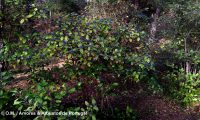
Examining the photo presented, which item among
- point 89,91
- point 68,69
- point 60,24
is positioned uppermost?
point 60,24

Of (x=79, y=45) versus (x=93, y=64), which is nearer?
(x=79, y=45)

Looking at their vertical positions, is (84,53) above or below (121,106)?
above

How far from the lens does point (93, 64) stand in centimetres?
437

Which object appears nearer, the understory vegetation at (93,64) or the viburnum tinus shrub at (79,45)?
the understory vegetation at (93,64)

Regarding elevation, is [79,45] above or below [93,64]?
above

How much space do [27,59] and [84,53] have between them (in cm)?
82

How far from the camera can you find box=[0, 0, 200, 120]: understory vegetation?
2.95 meters

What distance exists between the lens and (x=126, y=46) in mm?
4812

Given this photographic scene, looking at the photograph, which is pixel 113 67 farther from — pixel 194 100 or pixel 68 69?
pixel 194 100

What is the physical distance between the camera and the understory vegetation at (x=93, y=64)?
295 centimetres

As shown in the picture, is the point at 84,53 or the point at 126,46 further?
the point at 126,46

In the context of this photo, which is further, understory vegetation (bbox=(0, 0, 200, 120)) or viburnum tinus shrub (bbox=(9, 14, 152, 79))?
viburnum tinus shrub (bbox=(9, 14, 152, 79))

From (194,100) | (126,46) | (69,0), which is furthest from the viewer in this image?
(69,0)

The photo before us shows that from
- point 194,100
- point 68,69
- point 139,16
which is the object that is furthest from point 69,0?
point 68,69
